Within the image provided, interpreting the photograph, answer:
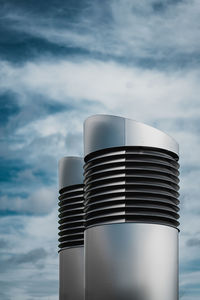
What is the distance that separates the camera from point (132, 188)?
39.1 metres

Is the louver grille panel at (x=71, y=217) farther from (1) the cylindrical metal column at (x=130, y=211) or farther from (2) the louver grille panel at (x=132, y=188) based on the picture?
(2) the louver grille panel at (x=132, y=188)

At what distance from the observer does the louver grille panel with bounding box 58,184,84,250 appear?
51156 millimetres

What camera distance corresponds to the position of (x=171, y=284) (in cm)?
3859

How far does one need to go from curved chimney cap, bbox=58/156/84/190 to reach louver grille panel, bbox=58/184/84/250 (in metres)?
0.46

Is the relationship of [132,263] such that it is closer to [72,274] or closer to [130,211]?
[130,211]

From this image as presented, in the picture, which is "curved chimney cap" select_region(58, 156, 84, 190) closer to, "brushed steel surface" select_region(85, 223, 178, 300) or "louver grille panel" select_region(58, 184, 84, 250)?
"louver grille panel" select_region(58, 184, 84, 250)

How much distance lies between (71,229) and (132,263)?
47.9 feet

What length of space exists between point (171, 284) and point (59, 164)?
18840 millimetres

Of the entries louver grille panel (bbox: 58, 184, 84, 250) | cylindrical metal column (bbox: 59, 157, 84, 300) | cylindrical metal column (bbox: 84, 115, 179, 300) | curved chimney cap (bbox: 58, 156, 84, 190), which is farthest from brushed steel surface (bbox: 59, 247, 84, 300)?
cylindrical metal column (bbox: 84, 115, 179, 300)

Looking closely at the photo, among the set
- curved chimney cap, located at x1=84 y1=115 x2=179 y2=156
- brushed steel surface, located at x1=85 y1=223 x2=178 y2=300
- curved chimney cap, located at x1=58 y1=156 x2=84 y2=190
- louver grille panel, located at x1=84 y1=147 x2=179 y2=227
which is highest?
curved chimney cap, located at x1=58 y1=156 x2=84 y2=190

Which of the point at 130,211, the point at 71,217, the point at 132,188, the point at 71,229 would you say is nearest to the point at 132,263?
the point at 130,211

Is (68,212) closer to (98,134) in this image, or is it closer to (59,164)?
(59,164)

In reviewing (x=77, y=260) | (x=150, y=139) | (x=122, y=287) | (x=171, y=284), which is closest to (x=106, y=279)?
(x=122, y=287)

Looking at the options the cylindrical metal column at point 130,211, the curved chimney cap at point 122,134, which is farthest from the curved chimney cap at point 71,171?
the curved chimney cap at point 122,134
